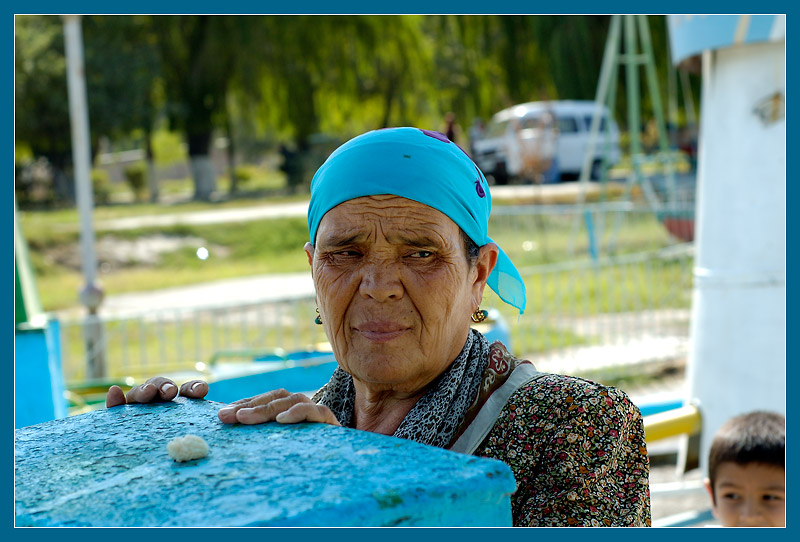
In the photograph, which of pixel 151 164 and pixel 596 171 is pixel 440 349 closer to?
pixel 596 171

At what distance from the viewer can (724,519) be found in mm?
2986

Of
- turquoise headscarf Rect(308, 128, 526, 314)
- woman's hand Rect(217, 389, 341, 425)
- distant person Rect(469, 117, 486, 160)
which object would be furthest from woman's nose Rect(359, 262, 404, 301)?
distant person Rect(469, 117, 486, 160)

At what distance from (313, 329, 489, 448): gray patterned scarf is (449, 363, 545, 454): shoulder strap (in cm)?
4

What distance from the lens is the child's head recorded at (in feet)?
9.63

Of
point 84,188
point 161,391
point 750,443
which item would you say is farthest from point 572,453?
point 84,188

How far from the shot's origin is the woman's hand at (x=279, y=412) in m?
1.12

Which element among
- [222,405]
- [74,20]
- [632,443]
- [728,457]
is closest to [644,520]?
[632,443]

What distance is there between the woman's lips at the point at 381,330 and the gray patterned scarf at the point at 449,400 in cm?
13

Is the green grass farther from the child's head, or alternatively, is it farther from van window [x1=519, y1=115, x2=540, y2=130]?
the child's head

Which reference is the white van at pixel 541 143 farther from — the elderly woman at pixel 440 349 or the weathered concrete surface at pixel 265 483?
the weathered concrete surface at pixel 265 483

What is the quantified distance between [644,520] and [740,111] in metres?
2.85

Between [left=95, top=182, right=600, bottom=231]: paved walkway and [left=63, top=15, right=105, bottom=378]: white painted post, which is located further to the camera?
[left=95, top=182, right=600, bottom=231]: paved walkway

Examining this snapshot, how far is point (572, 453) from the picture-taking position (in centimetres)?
135

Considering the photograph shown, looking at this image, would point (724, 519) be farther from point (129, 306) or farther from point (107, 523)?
point (129, 306)
